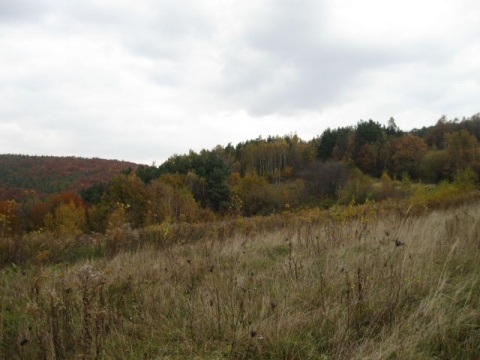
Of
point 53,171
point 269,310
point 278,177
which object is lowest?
point 269,310

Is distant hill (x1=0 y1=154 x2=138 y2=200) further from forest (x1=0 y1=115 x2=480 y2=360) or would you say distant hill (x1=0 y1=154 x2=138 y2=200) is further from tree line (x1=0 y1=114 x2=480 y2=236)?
forest (x1=0 y1=115 x2=480 y2=360)

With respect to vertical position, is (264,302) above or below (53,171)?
below

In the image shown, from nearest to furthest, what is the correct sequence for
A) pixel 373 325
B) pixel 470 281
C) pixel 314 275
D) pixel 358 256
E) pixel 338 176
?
1. pixel 373 325
2. pixel 470 281
3. pixel 314 275
4. pixel 358 256
5. pixel 338 176

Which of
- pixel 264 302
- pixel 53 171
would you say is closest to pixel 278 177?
pixel 53 171

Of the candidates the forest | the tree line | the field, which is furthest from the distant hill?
the field

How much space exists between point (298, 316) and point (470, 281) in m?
1.72

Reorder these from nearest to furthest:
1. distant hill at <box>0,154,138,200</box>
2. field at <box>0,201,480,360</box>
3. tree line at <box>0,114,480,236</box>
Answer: field at <box>0,201,480,360</box>
tree line at <box>0,114,480,236</box>
distant hill at <box>0,154,138,200</box>

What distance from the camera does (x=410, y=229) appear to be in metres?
5.35

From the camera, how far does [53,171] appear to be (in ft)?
328

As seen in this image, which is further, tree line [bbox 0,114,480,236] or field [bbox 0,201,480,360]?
tree line [bbox 0,114,480,236]

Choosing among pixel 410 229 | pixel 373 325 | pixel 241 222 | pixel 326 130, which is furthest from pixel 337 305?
pixel 326 130

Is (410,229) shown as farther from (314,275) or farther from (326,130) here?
(326,130)

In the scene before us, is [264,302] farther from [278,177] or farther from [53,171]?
[53,171]

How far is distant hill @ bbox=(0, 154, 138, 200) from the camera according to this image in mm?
90312
